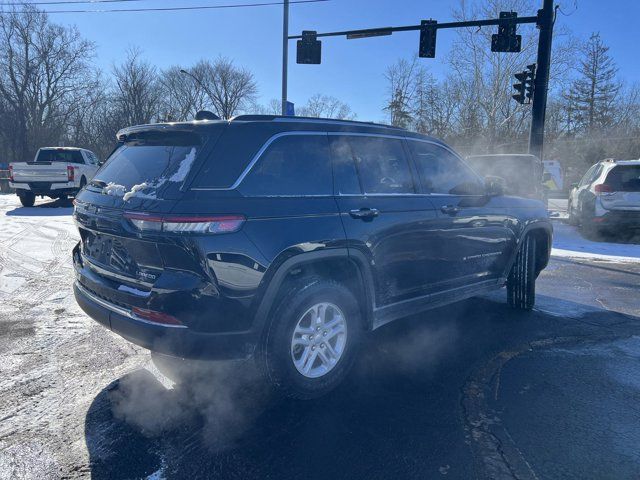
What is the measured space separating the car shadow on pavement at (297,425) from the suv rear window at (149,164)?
1.41 metres

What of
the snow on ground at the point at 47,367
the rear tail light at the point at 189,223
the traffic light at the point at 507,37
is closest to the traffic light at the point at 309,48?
the traffic light at the point at 507,37

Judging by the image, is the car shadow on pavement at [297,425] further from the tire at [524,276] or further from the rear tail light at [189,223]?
the tire at [524,276]

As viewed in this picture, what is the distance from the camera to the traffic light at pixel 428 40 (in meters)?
14.7

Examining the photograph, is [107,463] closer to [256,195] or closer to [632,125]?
[256,195]

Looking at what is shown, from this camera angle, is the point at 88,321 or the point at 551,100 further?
the point at 551,100

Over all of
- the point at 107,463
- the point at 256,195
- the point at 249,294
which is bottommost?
the point at 107,463

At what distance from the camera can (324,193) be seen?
3.30m

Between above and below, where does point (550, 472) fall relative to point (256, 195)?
below

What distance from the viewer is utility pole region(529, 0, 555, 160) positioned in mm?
12695

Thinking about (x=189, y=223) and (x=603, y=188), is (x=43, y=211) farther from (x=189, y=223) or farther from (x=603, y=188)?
(x=603, y=188)

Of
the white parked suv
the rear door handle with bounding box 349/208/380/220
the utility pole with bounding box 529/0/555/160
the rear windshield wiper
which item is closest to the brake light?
the rear windshield wiper

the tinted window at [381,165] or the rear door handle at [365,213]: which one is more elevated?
the tinted window at [381,165]

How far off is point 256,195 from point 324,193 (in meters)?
0.59

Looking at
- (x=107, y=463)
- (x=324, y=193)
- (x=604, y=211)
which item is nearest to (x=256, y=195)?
(x=324, y=193)
